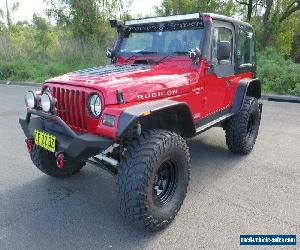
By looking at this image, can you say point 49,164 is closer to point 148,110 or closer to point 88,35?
point 148,110

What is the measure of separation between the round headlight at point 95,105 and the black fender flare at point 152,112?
0.92 ft

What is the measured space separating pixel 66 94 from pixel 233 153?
9.04 ft

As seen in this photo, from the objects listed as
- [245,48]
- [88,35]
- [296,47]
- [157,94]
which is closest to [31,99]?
[157,94]

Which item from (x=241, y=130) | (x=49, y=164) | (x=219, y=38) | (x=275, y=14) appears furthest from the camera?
(x=275, y=14)

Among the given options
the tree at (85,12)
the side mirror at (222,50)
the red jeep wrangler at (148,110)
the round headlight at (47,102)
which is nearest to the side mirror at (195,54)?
the red jeep wrangler at (148,110)

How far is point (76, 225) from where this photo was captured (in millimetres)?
3090

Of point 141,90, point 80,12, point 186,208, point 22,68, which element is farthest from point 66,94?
point 80,12

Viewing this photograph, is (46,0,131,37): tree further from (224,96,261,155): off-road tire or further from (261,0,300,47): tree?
(224,96,261,155): off-road tire

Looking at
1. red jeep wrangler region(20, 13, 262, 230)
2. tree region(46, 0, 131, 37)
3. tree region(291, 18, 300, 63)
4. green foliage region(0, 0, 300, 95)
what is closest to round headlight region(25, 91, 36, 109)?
red jeep wrangler region(20, 13, 262, 230)

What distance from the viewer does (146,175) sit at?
2.67 m

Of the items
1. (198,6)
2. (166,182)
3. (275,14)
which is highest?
(198,6)

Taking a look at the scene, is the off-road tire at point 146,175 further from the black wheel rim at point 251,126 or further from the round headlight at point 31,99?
the black wheel rim at point 251,126

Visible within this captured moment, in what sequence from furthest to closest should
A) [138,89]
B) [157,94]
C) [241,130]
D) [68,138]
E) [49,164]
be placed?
[241,130], [49,164], [157,94], [138,89], [68,138]

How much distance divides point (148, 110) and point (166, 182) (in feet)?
2.76
